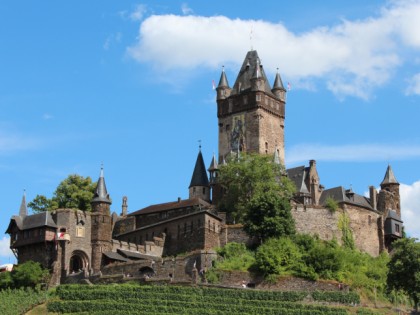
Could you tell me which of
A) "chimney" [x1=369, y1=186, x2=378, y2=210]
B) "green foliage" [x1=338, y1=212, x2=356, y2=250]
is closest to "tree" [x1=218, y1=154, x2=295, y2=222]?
"green foliage" [x1=338, y1=212, x2=356, y2=250]

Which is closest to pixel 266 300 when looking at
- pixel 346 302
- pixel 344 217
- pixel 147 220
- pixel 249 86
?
pixel 346 302

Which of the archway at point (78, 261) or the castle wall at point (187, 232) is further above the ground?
the castle wall at point (187, 232)

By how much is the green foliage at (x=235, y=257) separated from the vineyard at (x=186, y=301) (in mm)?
6400

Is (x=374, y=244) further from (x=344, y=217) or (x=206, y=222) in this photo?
(x=206, y=222)

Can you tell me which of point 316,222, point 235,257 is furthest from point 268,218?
point 316,222

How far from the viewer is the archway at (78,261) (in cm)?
8244

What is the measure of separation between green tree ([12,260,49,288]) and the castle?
113cm

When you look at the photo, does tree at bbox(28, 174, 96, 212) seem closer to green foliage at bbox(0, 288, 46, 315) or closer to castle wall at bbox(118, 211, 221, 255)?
castle wall at bbox(118, 211, 221, 255)

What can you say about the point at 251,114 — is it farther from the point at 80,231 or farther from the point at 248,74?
the point at 80,231

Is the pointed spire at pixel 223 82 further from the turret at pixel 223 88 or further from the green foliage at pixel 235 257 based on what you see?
the green foliage at pixel 235 257

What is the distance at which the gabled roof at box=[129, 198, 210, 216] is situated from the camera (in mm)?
91500

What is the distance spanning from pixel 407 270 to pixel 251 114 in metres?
33.2

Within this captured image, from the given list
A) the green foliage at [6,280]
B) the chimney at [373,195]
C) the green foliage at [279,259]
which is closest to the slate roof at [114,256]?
the green foliage at [6,280]

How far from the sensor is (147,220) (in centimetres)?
9400
